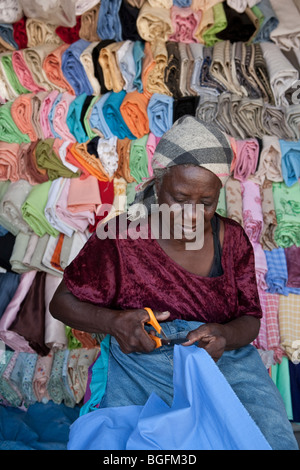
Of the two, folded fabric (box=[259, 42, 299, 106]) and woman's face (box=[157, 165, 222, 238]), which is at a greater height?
folded fabric (box=[259, 42, 299, 106])

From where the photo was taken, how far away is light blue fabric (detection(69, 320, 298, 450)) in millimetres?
1059

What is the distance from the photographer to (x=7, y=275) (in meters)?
2.52

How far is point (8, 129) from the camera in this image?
2.44 m

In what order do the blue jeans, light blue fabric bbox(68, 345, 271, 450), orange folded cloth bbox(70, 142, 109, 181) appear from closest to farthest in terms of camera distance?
light blue fabric bbox(68, 345, 271, 450), the blue jeans, orange folded cloth bbox(70, 142, 109, 181)

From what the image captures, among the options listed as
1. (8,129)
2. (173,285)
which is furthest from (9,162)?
(173,285)

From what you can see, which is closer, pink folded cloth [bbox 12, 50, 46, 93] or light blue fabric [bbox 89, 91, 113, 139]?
light blue fabric [bbox 89, 91, 113, 139]

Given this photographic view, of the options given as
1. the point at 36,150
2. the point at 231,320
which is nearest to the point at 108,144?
the point at 36,150

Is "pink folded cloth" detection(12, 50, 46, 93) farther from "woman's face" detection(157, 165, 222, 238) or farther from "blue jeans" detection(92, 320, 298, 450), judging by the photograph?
"blue jeans" detection(92, 320, 298, 450)

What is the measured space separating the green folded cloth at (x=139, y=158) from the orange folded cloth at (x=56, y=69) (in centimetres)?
48

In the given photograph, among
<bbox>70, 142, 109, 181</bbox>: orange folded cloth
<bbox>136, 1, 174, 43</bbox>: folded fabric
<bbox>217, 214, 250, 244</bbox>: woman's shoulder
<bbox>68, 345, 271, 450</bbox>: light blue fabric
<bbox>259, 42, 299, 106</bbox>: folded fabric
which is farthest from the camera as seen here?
<bbox>70, 142, 109, 181</bbox>: orange folded cloth

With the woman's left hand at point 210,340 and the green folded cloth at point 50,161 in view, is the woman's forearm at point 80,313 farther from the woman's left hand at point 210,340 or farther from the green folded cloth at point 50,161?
the green folded cloth at point 50,161

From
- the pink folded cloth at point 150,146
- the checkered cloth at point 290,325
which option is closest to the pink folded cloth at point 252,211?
the checkered cloth at point 290,325

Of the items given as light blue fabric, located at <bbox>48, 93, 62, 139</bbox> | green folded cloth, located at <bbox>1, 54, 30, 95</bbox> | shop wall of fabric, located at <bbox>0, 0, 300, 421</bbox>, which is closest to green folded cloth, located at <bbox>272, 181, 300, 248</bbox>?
shop wall of fabric, located at <bbox>0, 0, 300, 421</bbox>

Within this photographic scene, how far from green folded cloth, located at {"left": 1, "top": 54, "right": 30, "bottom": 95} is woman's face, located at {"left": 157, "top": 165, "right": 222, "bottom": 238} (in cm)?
147
